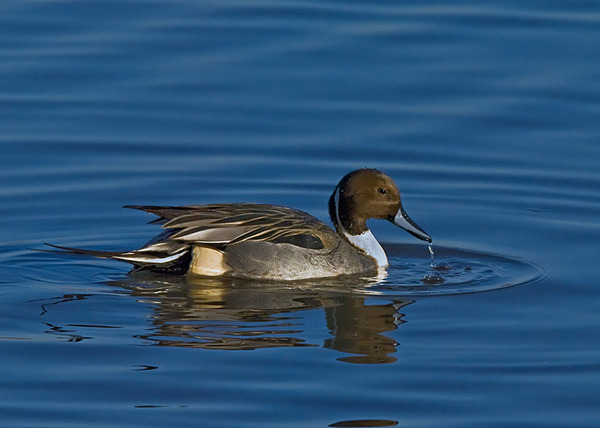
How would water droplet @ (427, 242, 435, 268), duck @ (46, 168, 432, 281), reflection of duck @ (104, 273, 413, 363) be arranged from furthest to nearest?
water droplet @ (427, 242, 435, 268) → duck @ (46, 168, 432, 281) → reflection of duck @ (104, 273, 413, 363)

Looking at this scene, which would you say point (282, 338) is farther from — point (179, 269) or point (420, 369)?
point (179, 269)

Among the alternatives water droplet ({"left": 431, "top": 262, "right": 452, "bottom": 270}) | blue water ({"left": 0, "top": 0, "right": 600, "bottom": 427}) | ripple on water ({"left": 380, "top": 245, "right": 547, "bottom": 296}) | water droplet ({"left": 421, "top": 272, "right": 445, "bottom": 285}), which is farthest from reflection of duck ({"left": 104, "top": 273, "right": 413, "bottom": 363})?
water droplet ({"left": 431, "top": 262, "right": 452, "bottom": 270})

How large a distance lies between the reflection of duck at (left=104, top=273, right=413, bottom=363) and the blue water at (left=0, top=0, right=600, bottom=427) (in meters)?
0.03

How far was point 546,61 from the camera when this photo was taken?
13.3 metres

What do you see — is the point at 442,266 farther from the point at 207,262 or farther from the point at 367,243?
the point at 207,262

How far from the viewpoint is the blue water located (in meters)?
7.11

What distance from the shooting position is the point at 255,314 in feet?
28.3

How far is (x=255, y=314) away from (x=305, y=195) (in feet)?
9.03

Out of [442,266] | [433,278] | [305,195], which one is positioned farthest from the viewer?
[305,195]

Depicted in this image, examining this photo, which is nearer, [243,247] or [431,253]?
[243,247]

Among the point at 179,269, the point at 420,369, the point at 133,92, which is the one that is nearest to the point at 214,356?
the point at 420,369

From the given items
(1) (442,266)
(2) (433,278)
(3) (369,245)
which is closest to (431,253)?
(1) (442,266)

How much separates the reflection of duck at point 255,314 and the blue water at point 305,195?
3cm

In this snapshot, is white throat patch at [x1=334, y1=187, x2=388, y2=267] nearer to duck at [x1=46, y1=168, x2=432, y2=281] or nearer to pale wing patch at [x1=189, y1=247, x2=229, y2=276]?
duck at [x1=46, y1=168, x2=432, y2=281]
